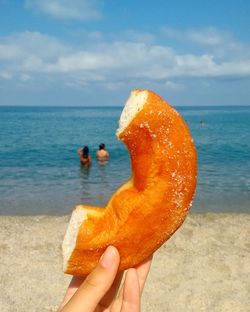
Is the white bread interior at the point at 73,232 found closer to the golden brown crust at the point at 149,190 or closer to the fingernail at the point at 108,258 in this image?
the golden brown crust at the point at 149,190

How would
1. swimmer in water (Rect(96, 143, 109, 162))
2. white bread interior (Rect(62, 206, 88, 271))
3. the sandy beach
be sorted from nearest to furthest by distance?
1. white bread interior (Rect(62, 206, 88, 271))
2. the sandy beach
3. swimmer in water (Rect(96, 143, 109, 162))

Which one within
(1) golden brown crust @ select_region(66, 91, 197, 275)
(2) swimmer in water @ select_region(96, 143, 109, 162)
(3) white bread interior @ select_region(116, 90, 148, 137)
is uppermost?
(3) white bread interior @ select_region(116, 90, 148, 137)

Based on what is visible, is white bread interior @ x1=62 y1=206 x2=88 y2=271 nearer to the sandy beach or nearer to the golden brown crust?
the golden brown crust

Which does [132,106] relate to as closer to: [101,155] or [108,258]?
[108,258]

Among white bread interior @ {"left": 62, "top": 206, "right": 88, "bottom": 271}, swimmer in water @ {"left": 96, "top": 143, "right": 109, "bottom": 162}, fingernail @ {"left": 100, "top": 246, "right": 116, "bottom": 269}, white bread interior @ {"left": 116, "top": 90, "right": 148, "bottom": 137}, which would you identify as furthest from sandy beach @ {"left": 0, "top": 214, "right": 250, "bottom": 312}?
swimmer in water @ {"left": 96, "top": 143, "right": 109, "bottom": 162}

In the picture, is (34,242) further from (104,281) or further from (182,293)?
(104,281)

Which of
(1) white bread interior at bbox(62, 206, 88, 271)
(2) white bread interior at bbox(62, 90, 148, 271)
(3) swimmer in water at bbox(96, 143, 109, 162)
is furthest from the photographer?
(3) swimmer in water at bbox(96, 143, 109, 162)

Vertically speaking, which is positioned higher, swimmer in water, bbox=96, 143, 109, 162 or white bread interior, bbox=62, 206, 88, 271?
white bread interior, bbox=62, 206, 88, 271

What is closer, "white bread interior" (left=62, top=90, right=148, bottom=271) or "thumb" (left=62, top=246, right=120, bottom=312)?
"thumb" (left=62, top=246, right=120, bottom=312)
